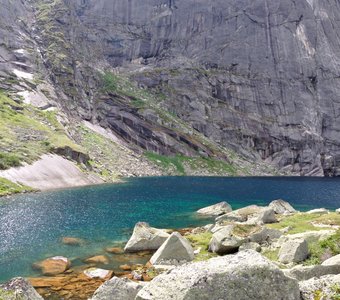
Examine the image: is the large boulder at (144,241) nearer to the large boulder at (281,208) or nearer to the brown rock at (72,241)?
the brown rock at (72,241)

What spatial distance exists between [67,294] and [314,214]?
139ft

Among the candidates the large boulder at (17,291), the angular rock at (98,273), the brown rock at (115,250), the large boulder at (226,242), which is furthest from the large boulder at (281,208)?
the large boulder at (17,291)

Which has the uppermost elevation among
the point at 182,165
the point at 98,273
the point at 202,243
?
the point at 98,273

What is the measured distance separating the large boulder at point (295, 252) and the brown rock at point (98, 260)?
16585 millimetres

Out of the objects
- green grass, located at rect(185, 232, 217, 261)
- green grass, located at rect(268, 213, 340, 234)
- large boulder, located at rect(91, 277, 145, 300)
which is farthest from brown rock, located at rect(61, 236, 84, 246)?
green grass, located at rect(268, 213, 340, 234)

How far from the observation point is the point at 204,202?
3413 inches

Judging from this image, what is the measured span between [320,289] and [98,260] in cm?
2642

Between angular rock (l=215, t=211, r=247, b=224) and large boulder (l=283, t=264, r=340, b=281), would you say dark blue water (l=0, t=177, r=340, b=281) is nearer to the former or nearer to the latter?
angular rock (l=215, t=211, r=247, b=224)

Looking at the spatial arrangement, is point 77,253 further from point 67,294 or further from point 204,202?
point 204,202

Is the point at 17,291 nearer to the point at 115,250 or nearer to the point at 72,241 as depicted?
the point at 115,250

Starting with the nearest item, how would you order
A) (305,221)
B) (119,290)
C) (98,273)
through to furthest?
(119,290) → (98,273) → (305,221)

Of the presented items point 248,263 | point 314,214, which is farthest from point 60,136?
point 248,263

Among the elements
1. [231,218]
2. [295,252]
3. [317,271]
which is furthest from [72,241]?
[317,271]

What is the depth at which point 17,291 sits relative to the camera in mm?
14352
